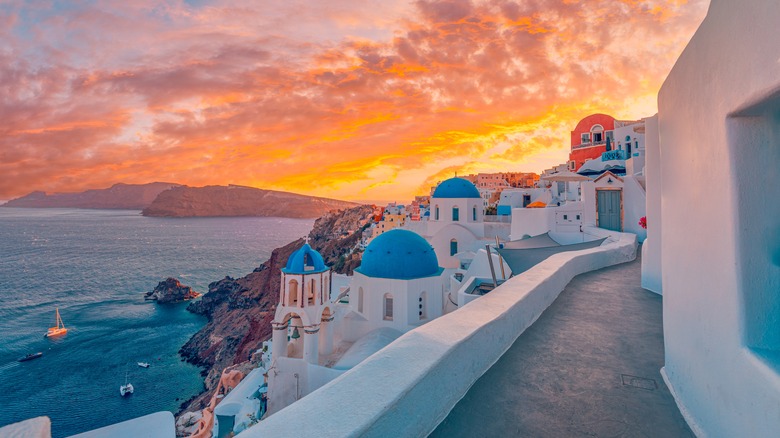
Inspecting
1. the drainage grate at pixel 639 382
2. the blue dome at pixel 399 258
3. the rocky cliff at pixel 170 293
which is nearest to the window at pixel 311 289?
the blue dome at pixel 399 258

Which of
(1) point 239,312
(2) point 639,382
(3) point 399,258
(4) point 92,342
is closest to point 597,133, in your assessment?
(3) point 399,258

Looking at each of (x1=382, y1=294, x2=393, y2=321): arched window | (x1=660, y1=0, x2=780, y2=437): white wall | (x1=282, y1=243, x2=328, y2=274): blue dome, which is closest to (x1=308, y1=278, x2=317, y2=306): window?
(x1=282, y1=243, x2=328, y2=274): blue dome

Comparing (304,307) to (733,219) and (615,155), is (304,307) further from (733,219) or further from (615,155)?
(615,155)

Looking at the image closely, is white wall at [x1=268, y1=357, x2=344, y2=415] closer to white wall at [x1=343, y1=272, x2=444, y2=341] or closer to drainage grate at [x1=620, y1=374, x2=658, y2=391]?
white wall at [x1=343, y1=272, x2=444, y2=341]

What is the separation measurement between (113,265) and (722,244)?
324 feet

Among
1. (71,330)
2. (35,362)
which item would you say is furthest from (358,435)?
(71,330)

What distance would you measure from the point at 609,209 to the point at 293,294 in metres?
14.4

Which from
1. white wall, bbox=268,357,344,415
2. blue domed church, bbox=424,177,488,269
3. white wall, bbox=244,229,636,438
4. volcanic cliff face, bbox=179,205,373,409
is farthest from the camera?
volcanic cliff face, bbox=179,205,373,409

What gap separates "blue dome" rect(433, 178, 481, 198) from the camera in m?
26.1

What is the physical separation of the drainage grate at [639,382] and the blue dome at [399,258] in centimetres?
1158

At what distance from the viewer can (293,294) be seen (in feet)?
48.8

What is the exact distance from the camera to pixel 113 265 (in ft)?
255

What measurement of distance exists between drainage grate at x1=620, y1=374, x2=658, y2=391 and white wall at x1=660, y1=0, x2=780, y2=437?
46 centimetres

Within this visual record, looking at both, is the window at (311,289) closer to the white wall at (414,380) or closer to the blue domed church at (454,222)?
the white wall at (414,380)
